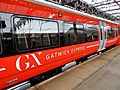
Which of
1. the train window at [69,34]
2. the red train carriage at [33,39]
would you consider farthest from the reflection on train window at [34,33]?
the train window at [69,34]

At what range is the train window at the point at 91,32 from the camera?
7.99 metres

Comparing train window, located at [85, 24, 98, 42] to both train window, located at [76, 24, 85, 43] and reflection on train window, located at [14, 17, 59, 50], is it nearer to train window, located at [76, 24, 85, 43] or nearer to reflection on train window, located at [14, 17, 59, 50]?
train window, located at [76, 24, 85, 43]

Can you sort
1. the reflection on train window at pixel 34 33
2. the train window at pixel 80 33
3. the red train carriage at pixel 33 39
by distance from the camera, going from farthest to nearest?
the train window at pixel 80 33 < the reflection on train window at pixel 34 33 < the red train carriage at pixel 33 39

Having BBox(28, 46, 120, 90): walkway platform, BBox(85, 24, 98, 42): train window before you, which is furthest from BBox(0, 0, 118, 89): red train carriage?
BBox(85, 24, 98, 42): train window

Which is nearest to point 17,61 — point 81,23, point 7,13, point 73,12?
point 7,13

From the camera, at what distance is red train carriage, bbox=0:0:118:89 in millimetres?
3670

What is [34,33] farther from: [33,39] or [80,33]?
[80,33]

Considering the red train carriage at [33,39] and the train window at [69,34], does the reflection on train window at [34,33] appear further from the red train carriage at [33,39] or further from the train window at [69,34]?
the train window at [69,34]

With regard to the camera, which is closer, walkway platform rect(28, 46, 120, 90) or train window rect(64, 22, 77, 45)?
walkway platform rect(28, 46, 120, 90)

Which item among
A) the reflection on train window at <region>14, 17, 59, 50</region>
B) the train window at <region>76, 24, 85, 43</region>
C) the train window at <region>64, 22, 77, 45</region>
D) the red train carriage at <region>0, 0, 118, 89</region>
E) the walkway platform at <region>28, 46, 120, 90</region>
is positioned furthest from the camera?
the train window at <region>76, 24, 85, 43</region>

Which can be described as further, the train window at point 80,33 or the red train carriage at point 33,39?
the train window at point 80,33

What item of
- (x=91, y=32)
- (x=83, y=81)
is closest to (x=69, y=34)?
(x=83, y=81)

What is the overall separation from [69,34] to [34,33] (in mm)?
2139

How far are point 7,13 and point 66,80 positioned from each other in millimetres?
2885
